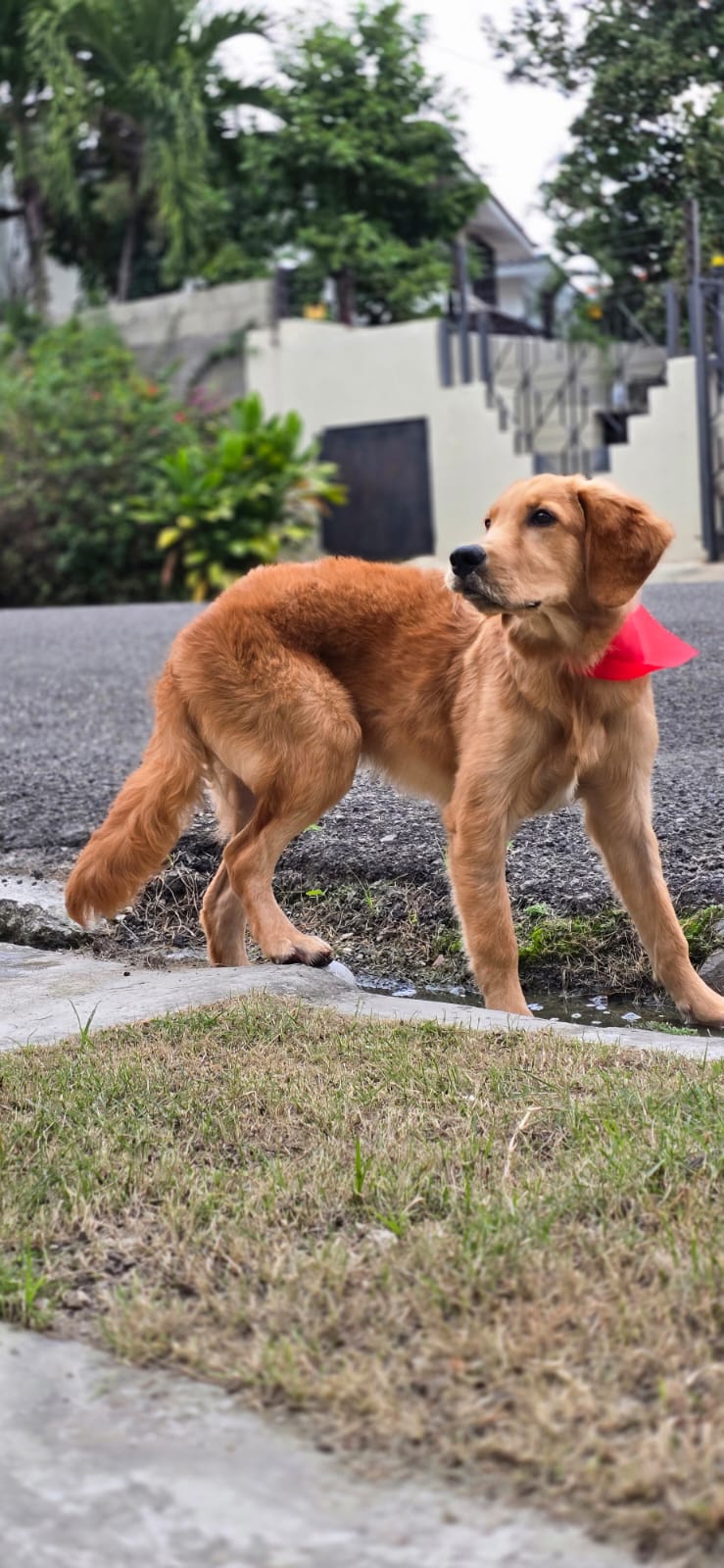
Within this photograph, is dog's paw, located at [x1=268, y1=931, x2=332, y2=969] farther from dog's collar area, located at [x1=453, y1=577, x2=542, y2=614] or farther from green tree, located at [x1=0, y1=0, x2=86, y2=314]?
green tree, located at [x1=0, y1=0, x2=86, y2=314]

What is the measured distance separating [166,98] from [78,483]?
20.9 ft

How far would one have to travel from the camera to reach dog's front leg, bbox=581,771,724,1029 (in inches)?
153

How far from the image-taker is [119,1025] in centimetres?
335

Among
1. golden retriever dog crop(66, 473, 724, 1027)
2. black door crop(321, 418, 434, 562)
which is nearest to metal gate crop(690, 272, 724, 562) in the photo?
black door crop(321, 418, 434, 562)

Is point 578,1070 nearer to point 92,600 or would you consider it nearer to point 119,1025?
point 119,1025

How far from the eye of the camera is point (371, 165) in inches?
800

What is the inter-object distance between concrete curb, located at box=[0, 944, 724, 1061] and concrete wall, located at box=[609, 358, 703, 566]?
11160mm

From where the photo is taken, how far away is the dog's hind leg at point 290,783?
410 cm

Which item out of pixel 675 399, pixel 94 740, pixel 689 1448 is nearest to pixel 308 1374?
pixel 689 1448

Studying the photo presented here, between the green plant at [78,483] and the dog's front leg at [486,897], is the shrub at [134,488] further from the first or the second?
the dog's front leg at [486,897]

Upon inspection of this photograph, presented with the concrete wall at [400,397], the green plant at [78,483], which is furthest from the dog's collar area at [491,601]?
the concrete wall at [400,397]

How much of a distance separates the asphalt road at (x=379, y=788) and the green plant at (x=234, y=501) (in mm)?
6671

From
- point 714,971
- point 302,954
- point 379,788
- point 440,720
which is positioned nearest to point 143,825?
point 302,954

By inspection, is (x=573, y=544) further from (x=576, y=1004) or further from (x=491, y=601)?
(x=576, y=1004)
